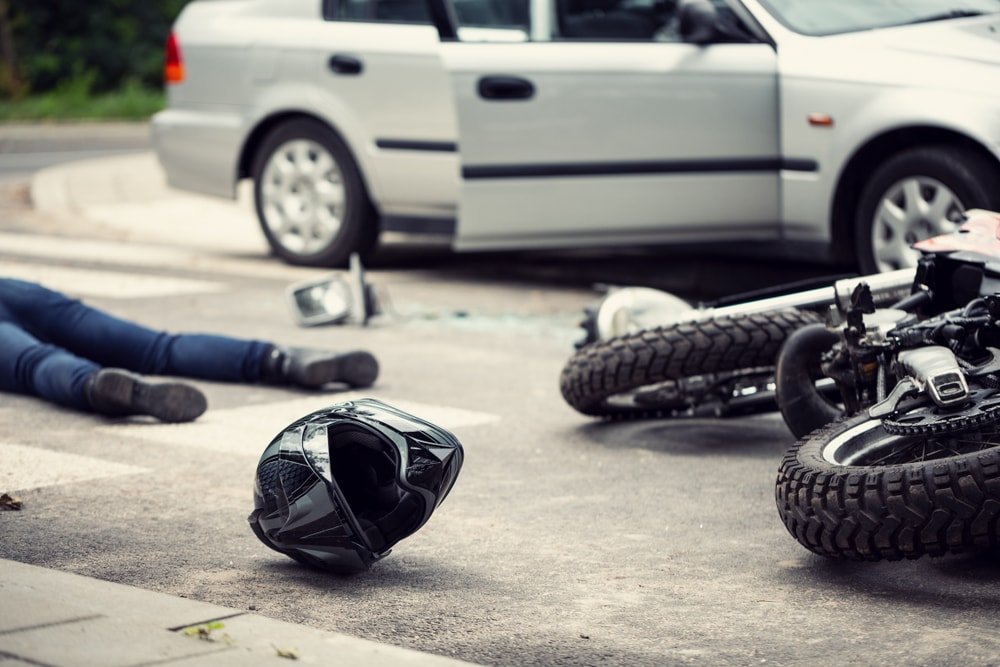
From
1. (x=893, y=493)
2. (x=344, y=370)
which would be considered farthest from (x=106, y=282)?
→ (x=893, y=493)

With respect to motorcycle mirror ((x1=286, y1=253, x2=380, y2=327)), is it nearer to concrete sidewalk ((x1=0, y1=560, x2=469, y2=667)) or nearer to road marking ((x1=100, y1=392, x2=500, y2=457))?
road marking ((x1=100, y1=392, x2=500, y2=457))

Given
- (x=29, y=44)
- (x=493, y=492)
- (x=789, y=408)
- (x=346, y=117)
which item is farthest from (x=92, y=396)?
(x=29, y=44)

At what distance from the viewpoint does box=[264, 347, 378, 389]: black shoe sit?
6062 millimetres

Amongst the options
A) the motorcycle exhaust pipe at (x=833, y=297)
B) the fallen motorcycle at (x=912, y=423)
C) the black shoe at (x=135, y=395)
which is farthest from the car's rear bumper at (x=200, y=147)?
the fallen motorcycle at (x=912, y=423)

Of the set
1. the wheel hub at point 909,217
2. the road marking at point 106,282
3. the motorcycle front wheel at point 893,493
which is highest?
the motorcycle front wheel at point 893,493

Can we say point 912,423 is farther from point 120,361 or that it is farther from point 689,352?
point 120,361

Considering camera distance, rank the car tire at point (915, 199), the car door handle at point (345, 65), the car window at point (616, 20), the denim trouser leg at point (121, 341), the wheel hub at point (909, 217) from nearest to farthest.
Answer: the denim trouser leg at point (121, 341), the car tire at point (915, 199), the wheel hub at point (909, 217), the car window at point (616, 20), the car door handle at point (345, 65)

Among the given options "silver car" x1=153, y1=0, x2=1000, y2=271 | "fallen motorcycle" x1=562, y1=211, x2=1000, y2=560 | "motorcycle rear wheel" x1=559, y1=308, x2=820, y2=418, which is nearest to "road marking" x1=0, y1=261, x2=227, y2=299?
"silver car" x1=153, y1=0, x2=1000, y2=271

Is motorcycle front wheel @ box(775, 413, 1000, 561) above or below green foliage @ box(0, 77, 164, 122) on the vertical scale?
above

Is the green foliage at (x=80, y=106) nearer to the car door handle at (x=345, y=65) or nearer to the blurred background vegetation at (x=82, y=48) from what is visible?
the blurred background vegetation at (x=82, y=48)

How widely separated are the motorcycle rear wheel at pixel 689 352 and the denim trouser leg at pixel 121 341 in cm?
146

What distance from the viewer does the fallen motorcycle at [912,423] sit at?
12.1 ft

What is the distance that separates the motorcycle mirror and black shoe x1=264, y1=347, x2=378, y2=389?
1.56 meters

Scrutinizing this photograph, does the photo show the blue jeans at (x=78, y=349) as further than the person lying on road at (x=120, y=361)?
Yes
